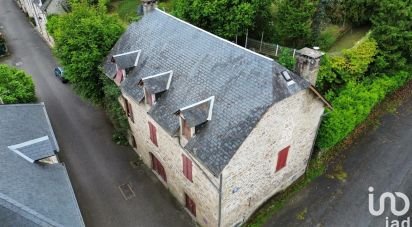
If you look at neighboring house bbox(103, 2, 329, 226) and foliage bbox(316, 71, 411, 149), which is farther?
foliage bbox(316, 71, 411, 149)

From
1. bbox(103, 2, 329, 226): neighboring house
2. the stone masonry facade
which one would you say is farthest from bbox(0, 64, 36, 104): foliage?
the stone masonry facade

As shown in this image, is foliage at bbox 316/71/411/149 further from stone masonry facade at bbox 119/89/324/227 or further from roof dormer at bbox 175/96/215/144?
roof dormer at bbox 175/96/215/144

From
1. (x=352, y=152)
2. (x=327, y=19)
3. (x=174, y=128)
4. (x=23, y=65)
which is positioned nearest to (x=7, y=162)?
(x=174, y=128)

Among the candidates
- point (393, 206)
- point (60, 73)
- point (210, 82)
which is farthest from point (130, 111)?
point (393, 206)

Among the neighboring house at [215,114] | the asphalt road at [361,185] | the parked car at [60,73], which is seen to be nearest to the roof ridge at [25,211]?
the neighboring house at [215,114]

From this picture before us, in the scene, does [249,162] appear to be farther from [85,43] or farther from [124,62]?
[85,43]
